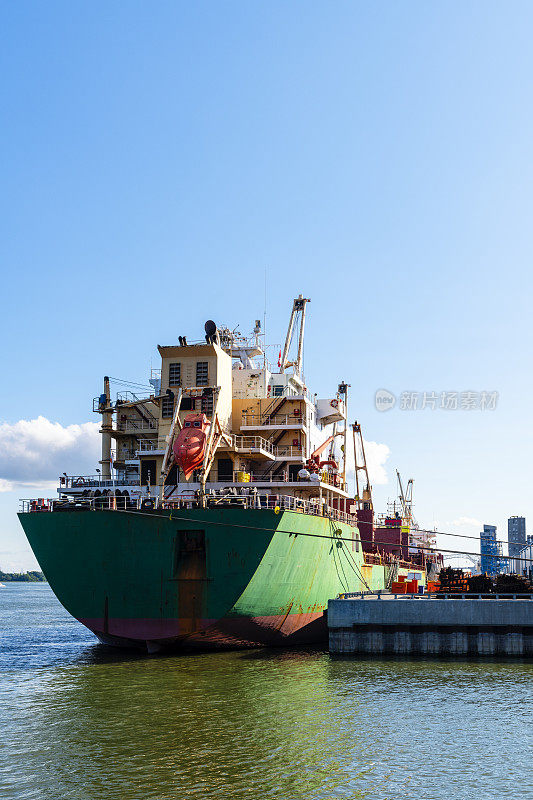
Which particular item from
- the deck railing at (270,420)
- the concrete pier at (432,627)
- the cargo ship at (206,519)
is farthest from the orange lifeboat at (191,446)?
the concrete pier at (432,627)

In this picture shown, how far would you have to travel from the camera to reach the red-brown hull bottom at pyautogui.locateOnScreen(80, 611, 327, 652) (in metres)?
28.2

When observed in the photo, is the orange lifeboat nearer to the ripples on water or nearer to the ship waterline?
the ship waterline

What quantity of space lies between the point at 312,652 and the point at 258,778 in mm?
17758

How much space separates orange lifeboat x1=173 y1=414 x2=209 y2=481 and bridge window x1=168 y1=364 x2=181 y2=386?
3.44 metres

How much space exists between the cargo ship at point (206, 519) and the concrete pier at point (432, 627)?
2381mm

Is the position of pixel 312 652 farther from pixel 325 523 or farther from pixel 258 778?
pixel 258 778

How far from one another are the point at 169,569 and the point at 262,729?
10.3 meters

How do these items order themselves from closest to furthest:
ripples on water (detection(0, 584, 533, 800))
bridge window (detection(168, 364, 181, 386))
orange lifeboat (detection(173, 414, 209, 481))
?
1. ripples on water (detection(0, 584, 533, 800))
2. orange lifeboat (detection(173, 414, 209, 481))
3. bridge window (detection(168, 364, 181, 386))

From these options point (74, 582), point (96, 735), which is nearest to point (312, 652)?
point (74, 582)

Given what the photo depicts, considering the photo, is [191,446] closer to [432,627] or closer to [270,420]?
[270,420]

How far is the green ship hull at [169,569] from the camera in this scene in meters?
28.0

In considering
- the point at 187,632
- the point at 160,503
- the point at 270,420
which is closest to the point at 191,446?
the point at 160,503

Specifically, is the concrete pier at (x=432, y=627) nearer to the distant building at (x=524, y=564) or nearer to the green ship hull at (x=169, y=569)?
the distant building at (x=524, y=564)

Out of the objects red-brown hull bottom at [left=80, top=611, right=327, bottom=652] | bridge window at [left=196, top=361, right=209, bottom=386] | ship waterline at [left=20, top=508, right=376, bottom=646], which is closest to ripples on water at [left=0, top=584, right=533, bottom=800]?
red-brown hull bottom at [left=80, top=611, right=327, bottom=652]
